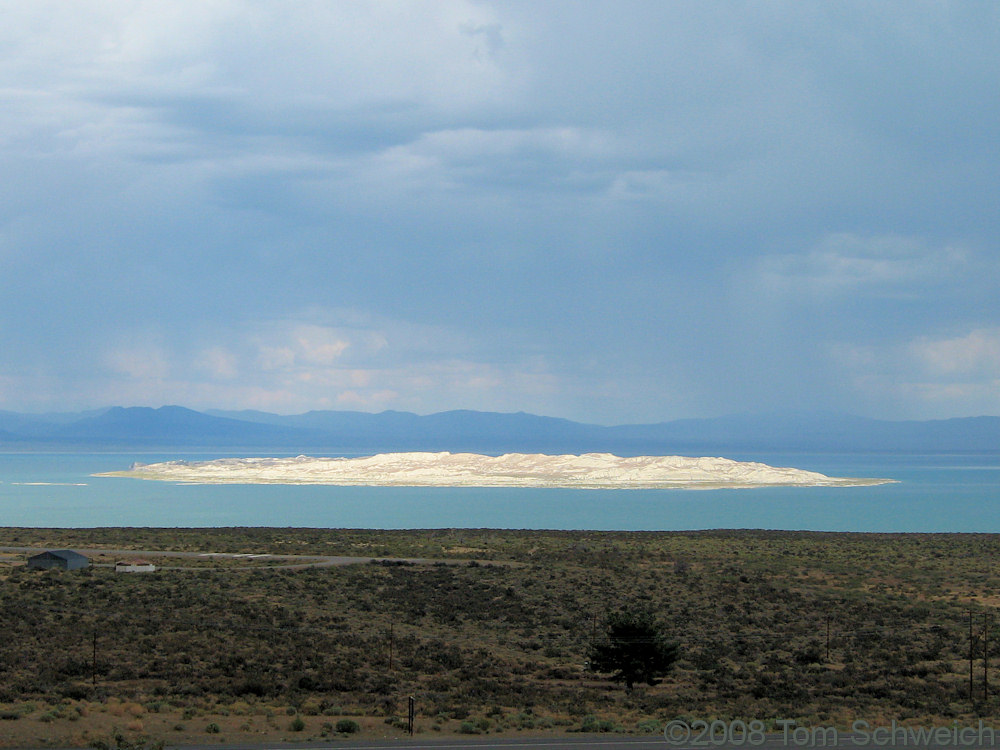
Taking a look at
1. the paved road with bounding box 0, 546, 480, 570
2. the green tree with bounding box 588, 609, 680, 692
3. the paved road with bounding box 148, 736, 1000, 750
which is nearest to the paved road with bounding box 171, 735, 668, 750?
the paved road with bounding box 148, 736, 1000, 750

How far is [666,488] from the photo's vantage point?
15762 cm

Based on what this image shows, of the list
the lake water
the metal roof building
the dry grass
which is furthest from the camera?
the lake water

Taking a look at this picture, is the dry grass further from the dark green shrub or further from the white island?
the white island

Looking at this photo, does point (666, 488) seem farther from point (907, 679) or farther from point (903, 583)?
point (907, 679)

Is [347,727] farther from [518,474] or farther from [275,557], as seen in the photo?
[518,474]

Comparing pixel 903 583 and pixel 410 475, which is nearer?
pixel 903 583

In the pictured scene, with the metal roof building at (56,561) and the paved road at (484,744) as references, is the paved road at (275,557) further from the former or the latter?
the paved road at (484,744)

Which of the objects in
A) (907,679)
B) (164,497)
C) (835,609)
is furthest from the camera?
(164,497)

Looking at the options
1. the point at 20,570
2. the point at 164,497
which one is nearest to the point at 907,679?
the point at 20,570

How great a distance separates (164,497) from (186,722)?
11859cm

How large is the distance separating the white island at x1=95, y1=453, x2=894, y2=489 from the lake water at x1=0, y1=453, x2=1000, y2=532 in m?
8.81

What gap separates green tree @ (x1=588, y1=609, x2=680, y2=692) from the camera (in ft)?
89.0

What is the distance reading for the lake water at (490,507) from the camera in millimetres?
95438

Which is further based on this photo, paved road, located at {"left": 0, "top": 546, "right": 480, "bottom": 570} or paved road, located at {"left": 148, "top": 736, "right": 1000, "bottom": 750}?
paved road, located at {"left": 0, "top": 546, "right": 480, "bottom": 570}
